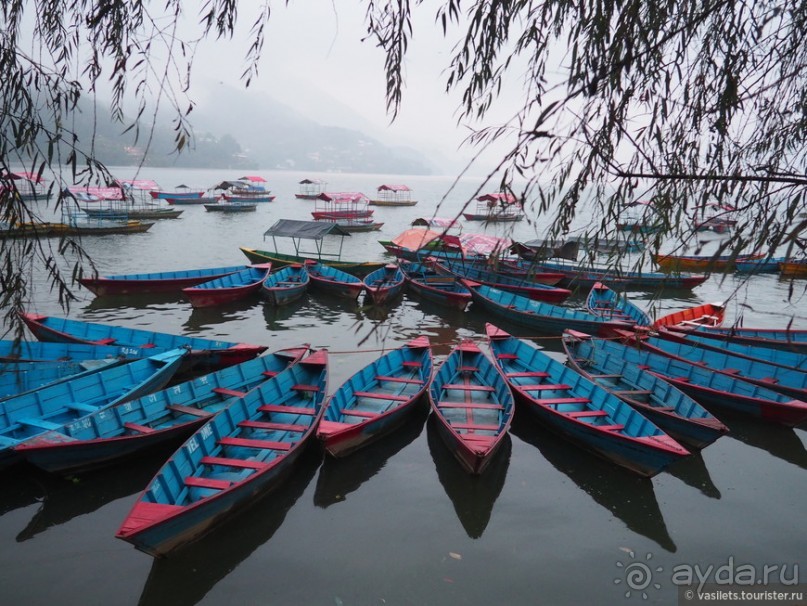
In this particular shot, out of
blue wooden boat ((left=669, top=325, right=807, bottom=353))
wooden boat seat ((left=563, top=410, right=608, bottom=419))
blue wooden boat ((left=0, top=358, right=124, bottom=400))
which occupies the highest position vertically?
blue wooden boat ((left=669, top=325, right=807, bottom=353))

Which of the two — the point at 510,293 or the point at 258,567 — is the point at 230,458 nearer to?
the point at 258,567

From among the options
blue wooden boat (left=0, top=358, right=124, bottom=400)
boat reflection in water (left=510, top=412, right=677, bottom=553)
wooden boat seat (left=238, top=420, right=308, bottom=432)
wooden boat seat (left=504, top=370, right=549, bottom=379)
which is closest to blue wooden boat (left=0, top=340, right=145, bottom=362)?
blue wooden boat (left=0, top=358, right=124, bottom=400)

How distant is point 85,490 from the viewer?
7.59 meters

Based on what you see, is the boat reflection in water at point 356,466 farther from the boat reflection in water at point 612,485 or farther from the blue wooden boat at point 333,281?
the blue wooden boat at point 333,281

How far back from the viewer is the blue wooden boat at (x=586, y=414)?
7746 mm

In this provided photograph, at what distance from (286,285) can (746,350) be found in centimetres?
1592

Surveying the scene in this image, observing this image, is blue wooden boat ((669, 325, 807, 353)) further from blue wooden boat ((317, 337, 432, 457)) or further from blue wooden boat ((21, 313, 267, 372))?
blue wooden boat ((21, 313, 267, 372))

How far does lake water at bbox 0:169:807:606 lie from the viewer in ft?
20.2

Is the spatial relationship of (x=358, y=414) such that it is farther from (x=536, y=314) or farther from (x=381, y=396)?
(x=536, y=314)

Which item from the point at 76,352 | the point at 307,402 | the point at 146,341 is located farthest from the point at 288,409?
the point at 76,352

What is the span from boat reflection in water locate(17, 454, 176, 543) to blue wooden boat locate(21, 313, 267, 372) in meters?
3.32

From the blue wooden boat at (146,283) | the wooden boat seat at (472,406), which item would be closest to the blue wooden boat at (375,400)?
the wooden boat seat at (472,406)

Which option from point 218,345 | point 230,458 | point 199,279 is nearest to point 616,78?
point 230,458

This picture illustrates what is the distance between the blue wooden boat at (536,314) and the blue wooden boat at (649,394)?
9.73 ft
